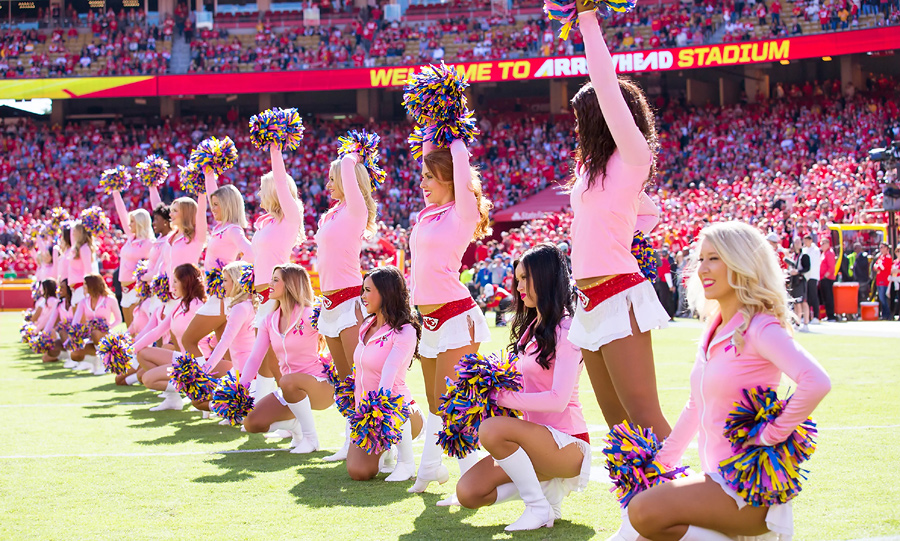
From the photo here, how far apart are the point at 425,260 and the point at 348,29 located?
106 feet

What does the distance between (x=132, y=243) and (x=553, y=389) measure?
8178 mm

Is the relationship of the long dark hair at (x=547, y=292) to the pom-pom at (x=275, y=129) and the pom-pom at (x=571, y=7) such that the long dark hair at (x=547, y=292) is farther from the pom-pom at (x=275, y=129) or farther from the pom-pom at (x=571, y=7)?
the pom-pom at (x=275, y=129)

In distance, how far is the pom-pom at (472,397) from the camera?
152 inches

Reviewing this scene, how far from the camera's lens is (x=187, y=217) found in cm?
833

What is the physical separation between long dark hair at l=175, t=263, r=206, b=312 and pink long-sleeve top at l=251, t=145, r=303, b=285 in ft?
4.74

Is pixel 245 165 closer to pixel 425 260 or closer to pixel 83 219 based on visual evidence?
pixel 83 219

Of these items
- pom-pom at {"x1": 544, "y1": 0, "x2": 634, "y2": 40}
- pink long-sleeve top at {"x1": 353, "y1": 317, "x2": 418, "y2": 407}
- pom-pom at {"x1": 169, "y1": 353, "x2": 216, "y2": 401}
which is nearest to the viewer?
pom-pom at {"x1": 544, "y1": 0, "x2": 634, "y2": 40}

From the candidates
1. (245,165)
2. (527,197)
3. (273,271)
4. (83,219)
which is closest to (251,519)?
(273,271)

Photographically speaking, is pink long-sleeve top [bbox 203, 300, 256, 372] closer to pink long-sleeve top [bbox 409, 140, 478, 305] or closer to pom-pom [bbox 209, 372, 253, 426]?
pom-pom [bbox 209, 372, 253, 426]

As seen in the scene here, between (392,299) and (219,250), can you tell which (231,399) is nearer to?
(392,299)

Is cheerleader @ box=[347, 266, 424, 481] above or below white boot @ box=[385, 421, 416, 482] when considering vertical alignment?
above

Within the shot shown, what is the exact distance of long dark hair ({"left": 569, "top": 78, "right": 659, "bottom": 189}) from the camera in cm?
341

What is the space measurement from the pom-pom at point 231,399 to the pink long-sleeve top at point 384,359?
1.04 meters

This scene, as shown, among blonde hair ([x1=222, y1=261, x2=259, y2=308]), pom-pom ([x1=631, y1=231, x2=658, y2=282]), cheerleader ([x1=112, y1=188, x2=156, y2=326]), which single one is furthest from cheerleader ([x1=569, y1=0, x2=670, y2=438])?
cheerleader ([x1=112, y1=188, x2=156, y2=326])
